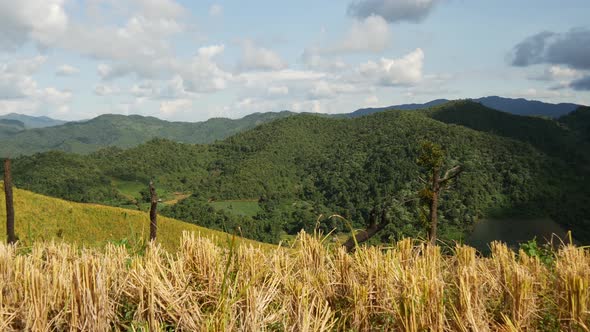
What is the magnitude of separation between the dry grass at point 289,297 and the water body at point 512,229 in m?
111

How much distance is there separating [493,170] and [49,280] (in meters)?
168

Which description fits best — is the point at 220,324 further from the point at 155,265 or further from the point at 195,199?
the point at 195,199

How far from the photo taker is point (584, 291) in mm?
2516

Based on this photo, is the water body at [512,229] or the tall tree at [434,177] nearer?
the tall tree at [434,177]

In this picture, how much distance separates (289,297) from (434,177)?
32.8 feet

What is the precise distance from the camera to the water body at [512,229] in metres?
108

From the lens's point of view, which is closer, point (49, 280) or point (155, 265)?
point (49, 280)

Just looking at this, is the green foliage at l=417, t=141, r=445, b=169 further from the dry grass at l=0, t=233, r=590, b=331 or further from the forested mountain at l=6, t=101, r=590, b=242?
the forested mountain at l=6, t=101, r=590, b=242

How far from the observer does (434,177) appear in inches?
461

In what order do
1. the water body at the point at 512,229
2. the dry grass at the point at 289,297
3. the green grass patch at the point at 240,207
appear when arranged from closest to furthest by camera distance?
the dry grass at the point at 289,297
the water body at the point at 512,229
the green grass patch at the point at 240,207

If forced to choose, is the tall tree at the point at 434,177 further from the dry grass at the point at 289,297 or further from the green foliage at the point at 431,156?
the dry grass at the point at 289,297

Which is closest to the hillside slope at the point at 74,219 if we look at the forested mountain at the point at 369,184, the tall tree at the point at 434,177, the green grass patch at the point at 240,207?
the tall tree at the point at 434,177

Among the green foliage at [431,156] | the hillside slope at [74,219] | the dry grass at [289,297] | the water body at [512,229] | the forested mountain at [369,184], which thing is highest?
the green foliage at [431,156]

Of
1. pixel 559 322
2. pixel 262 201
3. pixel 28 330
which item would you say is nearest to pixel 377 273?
pixel 559 322
